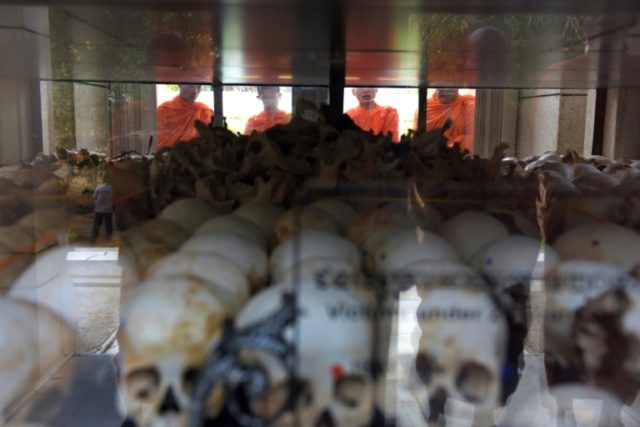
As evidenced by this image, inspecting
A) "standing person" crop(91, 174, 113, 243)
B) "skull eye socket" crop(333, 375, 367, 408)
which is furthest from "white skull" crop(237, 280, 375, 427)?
"standing person" crop(91, 174, 113, 243)

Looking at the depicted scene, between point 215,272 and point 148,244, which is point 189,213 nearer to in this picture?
point 148,244

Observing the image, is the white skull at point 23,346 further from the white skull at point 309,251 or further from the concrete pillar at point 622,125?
the concrete pillar at point 622,125

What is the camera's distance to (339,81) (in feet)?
6.77

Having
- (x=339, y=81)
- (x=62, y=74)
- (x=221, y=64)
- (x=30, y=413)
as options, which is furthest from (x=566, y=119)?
(x=30, y=413)

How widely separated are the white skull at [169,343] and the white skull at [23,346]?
199 millimetres

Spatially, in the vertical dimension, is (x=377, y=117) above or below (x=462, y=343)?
above

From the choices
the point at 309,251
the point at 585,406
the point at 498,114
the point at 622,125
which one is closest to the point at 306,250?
the point at 309,251

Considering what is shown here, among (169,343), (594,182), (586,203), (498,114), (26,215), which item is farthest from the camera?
(498,114)

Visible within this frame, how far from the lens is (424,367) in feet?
2.80

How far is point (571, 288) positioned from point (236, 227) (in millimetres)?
473

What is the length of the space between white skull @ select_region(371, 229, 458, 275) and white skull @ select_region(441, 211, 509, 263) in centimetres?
4

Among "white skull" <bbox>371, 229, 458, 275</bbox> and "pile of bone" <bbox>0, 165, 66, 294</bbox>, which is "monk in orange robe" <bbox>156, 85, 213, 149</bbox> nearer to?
"pile of bone" <bbox>0, 165, 66, 294</bbox>

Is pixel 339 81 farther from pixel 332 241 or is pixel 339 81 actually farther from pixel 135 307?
pixel 135 307

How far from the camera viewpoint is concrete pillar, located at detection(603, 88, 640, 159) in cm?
273
